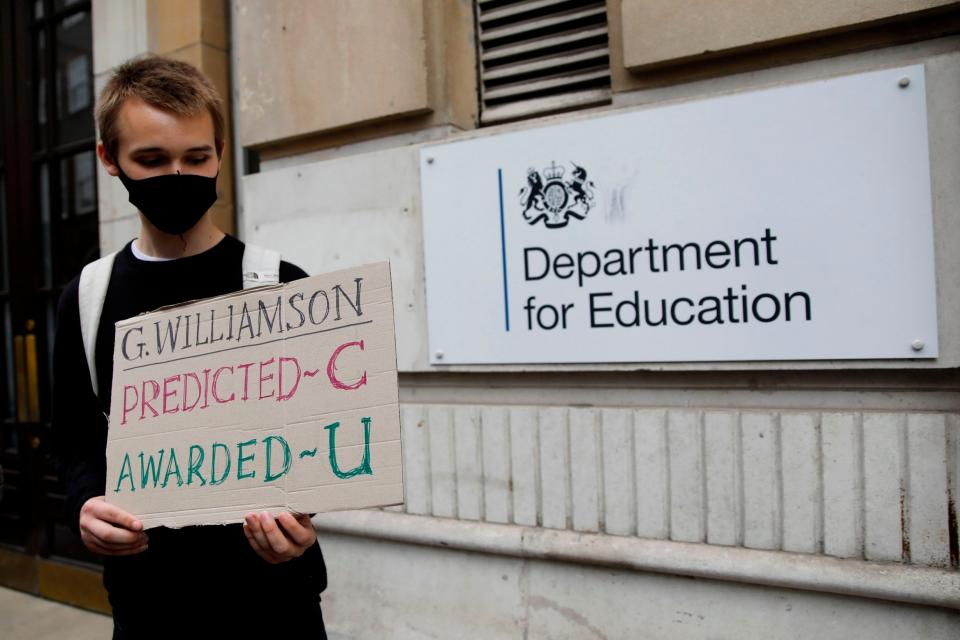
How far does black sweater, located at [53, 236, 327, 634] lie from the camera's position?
1619 millimetres

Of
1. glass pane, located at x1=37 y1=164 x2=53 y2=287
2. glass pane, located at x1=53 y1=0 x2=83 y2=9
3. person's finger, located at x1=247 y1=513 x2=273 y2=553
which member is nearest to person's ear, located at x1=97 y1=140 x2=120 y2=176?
person's finger, located at x1=247 y1=513 x2=273 y2=553

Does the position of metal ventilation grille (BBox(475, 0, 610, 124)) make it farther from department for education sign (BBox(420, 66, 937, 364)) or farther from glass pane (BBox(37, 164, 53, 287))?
glass pane (BBox(37, 164, 53, 287))

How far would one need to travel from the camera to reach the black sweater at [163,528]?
1619mm

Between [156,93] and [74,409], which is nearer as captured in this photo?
[156,93]

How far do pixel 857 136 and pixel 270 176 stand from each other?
2738 millimetres

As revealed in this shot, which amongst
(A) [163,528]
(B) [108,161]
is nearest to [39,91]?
(B) [108,161]

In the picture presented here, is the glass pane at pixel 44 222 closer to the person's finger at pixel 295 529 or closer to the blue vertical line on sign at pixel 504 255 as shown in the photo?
the blue vertical line on sign at pixel 504 255

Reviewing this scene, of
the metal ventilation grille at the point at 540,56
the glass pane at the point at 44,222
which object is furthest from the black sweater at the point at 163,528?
the glass pane at the point at 44,222

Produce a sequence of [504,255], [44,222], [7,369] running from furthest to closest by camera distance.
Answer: [7,369], [44,222], [504,255]

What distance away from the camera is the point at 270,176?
3.72 meters

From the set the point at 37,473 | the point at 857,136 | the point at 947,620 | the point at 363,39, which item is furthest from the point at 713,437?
the point at 37,473

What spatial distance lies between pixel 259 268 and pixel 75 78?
4086 mm

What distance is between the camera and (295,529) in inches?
56.5

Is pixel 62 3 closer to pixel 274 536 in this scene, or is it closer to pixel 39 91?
pixel 39 91
